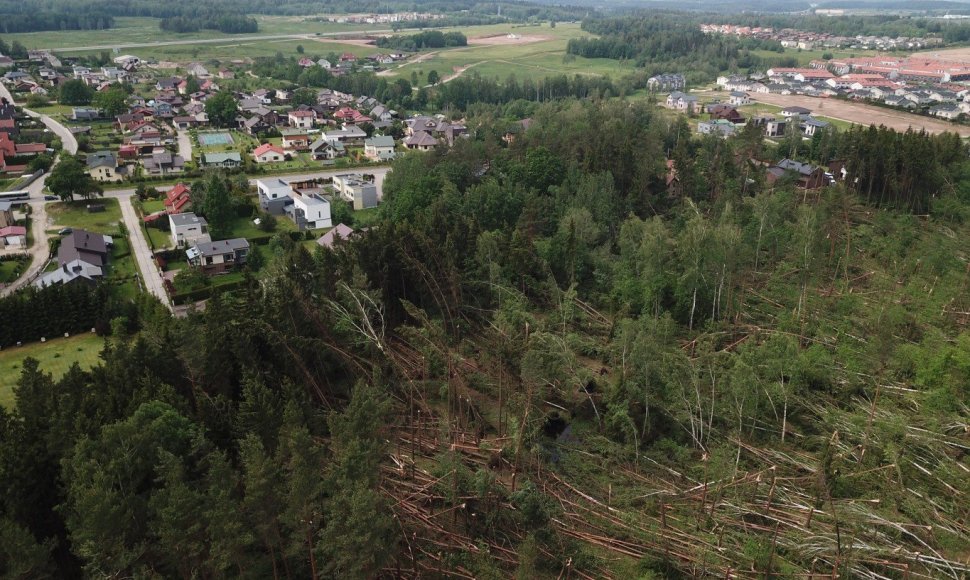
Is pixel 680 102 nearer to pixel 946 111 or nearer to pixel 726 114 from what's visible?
pixel 726 114

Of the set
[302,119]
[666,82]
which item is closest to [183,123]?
[302,119]

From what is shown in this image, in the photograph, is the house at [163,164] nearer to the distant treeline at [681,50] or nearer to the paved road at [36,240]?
the paved road at [36,240]

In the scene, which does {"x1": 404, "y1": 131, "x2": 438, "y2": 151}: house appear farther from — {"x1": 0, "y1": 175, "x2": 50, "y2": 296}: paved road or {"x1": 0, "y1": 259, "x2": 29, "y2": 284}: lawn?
{"x1": 0, "y1": 259, "x2": 29, "y2": 284}: lawn

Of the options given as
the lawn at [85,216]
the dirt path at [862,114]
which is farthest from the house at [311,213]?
the dirt path at [862,114]

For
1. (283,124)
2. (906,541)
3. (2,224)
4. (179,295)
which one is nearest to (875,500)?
(906,541)

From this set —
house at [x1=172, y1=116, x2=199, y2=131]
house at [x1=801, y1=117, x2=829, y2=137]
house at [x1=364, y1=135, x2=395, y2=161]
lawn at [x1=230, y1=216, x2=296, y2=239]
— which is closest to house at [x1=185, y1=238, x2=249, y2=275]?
lawn at [x1=230, y1=216, x2=296, y2=239]
